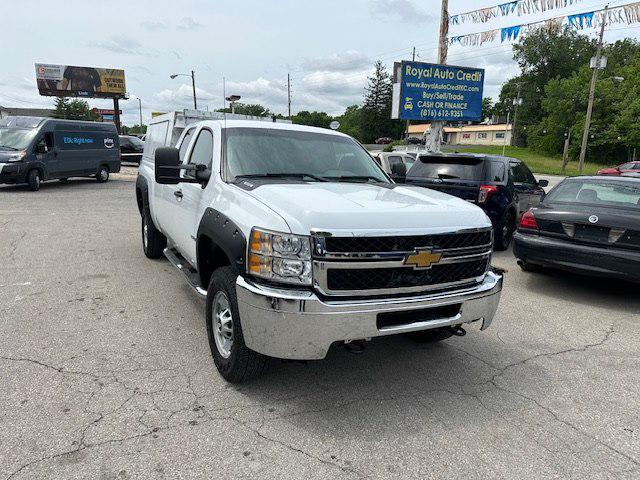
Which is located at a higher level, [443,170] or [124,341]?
[443,170]

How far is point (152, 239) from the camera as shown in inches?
272

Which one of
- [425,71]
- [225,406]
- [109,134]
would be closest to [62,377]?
[225,406]

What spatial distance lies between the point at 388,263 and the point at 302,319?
641 millimetres

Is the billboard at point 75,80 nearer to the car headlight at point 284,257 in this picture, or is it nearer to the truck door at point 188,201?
the truck door at point 188,201

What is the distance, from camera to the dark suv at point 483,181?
8156 millimetres

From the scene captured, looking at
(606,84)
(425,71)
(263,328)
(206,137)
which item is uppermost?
(606,84)

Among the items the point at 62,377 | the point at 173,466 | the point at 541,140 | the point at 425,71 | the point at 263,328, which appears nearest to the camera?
the point at 173,466

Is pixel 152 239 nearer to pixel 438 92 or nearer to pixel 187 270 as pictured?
pixel 187 270

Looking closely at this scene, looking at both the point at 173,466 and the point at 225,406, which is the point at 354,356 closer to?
the point at 225,406

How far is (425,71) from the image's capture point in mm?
15742

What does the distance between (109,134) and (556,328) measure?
59.7 feet

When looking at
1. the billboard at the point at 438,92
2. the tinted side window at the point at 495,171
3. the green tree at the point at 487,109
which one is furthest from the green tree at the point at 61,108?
the green tree at the point at 487,109

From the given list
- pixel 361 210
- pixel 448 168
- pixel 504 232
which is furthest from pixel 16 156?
pixel 361 210

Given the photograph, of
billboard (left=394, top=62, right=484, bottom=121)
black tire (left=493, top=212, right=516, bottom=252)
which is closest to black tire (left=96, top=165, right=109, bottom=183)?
billboard (left=394, top=62, right=484, bottom=121)
